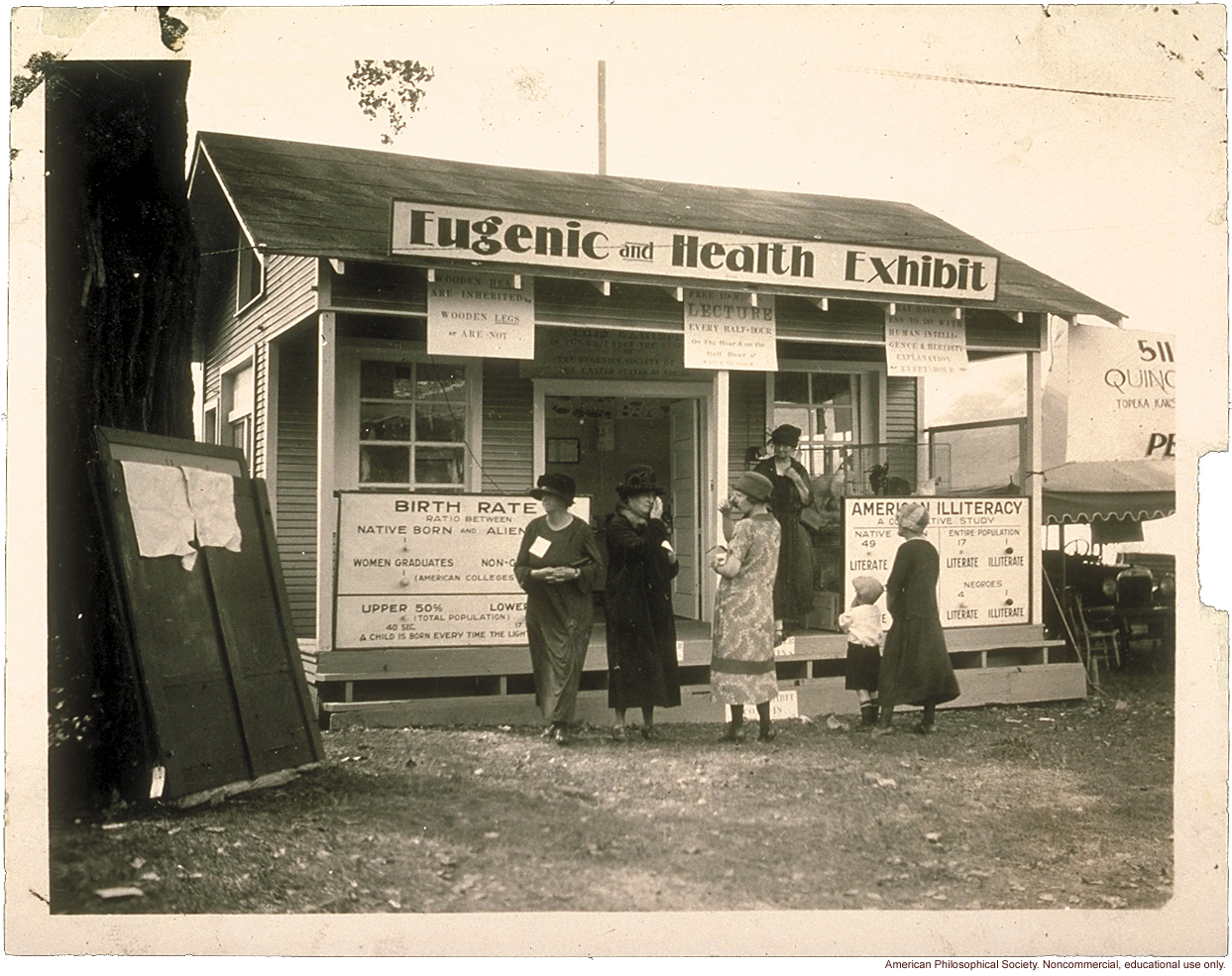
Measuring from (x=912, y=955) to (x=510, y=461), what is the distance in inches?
206

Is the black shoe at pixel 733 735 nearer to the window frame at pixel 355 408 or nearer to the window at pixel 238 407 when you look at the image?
the window frame at pixel 355 408

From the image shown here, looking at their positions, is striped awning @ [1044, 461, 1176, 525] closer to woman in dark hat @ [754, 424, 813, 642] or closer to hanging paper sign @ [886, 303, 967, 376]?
hanging paper sign @ [886, 303, 967, 376]

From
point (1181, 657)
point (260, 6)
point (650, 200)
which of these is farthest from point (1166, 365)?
point (260, 6)

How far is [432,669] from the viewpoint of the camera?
23.6 feet

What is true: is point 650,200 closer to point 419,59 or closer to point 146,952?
point 419,59

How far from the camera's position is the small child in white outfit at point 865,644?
7.60 m

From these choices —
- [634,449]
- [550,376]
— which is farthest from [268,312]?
[634,449]

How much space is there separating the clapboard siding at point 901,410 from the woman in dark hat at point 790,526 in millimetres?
2043

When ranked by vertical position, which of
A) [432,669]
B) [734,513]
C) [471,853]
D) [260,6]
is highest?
[260,6]

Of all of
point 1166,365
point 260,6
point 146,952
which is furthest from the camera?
point 1166,365

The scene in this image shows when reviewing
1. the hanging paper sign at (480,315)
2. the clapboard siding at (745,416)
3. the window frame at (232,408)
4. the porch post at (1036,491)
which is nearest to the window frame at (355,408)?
the window frame at (232,408)

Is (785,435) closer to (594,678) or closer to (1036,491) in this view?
(1036,491)

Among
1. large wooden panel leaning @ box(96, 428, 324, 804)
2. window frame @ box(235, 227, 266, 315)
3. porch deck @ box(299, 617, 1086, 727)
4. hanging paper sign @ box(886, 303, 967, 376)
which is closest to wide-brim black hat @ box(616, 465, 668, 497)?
porch deck @ box(299, 617, 1086, 727)

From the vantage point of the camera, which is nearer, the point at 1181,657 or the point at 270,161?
the point at 1181,657
